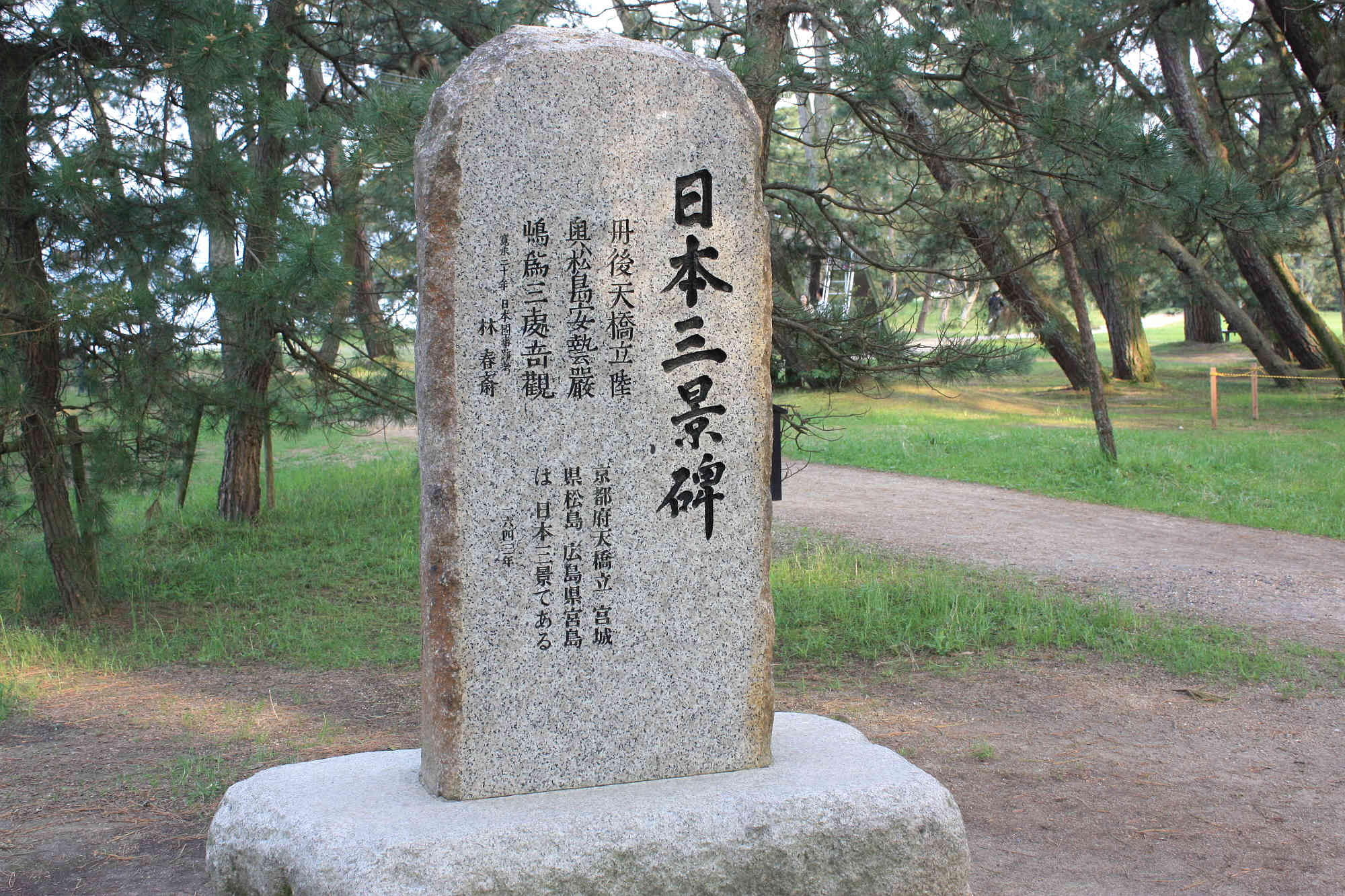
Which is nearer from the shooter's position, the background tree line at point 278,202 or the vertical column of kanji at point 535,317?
the vertical column of kanji at point 535,317

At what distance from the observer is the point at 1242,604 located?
606 cm

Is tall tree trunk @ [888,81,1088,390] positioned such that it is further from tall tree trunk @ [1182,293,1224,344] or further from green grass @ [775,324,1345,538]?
tall tree trunk @ [1182,293,1224,344]

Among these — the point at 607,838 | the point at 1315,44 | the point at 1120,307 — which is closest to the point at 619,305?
the point at 607,838

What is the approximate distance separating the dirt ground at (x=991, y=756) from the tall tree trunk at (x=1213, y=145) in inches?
291

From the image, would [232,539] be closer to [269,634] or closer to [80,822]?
[269,634]

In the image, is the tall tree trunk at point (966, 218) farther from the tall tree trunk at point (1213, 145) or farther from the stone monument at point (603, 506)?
the tall tree trunk at point (1213, 145)

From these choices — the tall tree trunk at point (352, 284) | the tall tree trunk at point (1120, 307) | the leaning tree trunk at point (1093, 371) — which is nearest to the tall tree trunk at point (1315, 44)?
the tall tree trunk at point (1120, 307)

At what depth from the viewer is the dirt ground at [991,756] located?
3.38 m

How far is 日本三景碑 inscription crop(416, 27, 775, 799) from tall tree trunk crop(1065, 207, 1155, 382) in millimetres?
11702

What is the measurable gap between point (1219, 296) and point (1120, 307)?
3823 millimetres

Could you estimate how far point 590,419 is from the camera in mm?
3139

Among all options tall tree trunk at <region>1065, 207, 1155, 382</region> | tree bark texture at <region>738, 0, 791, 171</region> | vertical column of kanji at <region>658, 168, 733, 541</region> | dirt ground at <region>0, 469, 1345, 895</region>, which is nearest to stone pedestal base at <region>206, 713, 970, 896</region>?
dirt ground at <region>0, 469, 1345, 895</region>

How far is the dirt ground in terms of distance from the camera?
3381 millimetres

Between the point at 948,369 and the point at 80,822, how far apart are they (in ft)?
14.2
